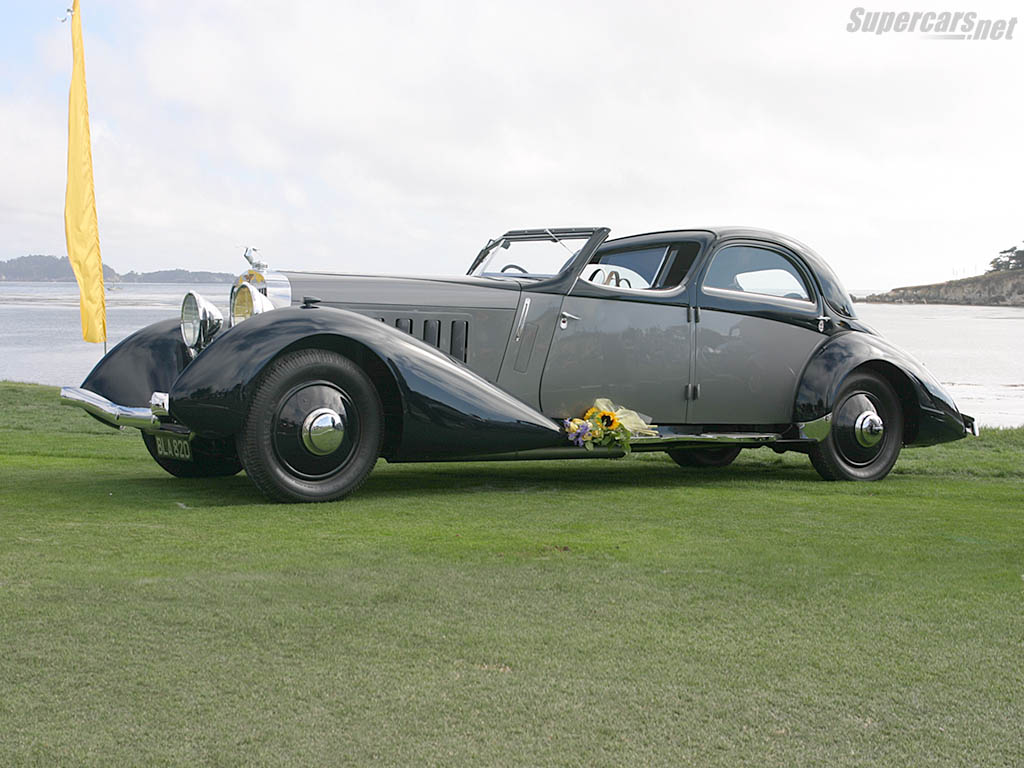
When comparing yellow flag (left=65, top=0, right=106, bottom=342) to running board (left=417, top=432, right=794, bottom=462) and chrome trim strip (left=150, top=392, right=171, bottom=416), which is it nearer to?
chrome trim strip (left=150, top=392, right=171, bottom=416)

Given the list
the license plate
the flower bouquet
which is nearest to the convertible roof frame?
the flower bouquet

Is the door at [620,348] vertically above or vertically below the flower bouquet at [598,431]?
above

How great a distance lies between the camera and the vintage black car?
5.73 metres

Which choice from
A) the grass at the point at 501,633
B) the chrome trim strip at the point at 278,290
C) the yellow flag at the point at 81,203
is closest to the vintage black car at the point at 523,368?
the chrome trim strip at the point at 278,290

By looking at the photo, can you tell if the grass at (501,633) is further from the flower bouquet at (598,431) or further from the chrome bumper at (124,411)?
the flower bouquet at (598,431)

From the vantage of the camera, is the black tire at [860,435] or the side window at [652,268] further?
the black tire at [860,435]

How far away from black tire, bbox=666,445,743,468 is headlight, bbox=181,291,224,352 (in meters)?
4.17

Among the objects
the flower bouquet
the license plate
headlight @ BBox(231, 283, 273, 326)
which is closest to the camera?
the license plate

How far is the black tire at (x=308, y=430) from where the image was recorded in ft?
18.5

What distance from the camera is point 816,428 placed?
7.67 m

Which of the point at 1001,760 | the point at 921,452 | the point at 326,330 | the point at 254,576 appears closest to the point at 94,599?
the point at 254,576

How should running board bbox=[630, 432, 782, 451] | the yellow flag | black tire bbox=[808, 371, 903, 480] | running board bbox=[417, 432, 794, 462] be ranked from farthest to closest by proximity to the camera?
the yellow flag < black tire bbox=[808, 371, 903, 480] < running board bbox=[630, 432, 782, 451] < running board bbox=[417, 432, 794, 462]

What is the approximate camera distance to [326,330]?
573 cm

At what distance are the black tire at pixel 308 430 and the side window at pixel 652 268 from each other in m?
2.23
